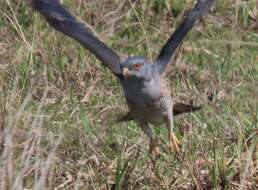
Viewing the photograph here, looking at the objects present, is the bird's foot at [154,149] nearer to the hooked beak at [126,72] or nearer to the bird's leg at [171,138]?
the bird's leg at [171,138]

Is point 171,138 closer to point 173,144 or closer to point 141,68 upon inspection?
A: point 173,144

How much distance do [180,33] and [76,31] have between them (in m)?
0.64

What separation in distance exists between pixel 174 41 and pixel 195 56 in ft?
7.33

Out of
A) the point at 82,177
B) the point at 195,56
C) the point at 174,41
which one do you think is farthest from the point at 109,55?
the point at 195,56

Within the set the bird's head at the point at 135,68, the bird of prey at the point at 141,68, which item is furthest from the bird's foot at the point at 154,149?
the bird's head at the point at 135,68

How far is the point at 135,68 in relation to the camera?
688 cm

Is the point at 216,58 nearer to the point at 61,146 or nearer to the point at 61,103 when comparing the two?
the point at 61,103

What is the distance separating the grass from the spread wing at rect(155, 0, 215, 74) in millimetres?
176

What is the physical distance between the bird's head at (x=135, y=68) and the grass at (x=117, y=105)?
16.2 inches

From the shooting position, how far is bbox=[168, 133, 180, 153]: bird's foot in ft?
21.9

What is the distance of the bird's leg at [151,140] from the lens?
22.0ft

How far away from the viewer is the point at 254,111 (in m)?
7.05

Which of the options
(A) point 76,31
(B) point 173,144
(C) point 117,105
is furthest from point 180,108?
(A) point 76,31

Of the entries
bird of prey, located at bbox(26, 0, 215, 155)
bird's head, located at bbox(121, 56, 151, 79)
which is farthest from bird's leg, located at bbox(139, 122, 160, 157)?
bird's head, located at bbox(121, 56, 151, 79)
